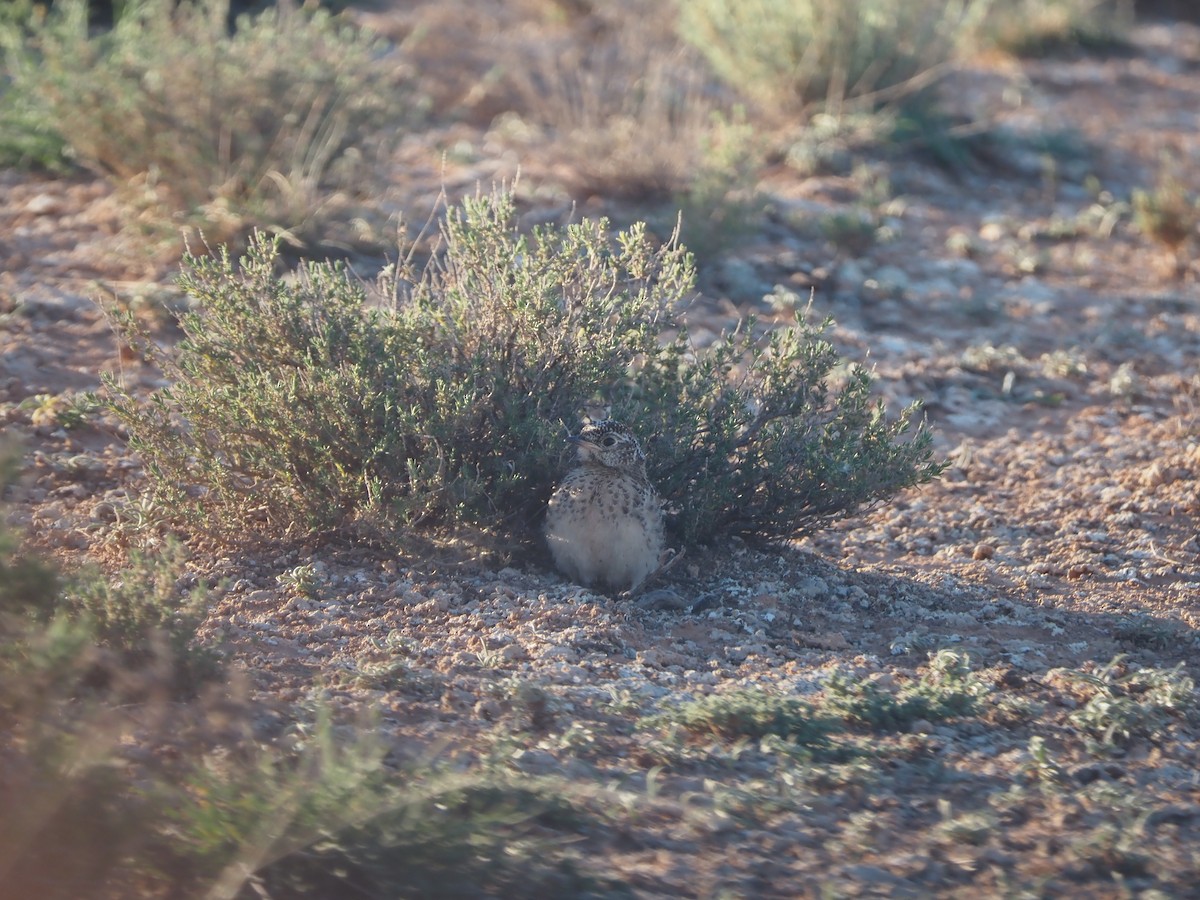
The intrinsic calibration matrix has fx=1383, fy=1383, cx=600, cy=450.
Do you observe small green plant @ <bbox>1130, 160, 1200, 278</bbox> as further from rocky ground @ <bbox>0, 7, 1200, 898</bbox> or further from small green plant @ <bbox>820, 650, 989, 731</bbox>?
small green plant @ <bbox>820, 650, 989, 731</bbox>

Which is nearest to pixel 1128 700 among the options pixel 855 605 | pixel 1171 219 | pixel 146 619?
pixel 855 605

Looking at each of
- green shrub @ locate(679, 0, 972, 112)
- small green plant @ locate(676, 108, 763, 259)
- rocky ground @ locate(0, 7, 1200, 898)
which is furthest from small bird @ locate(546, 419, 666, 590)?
green shrub @ locate(679, 0, 972, 112)

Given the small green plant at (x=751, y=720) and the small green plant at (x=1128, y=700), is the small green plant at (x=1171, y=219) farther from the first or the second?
the small green plant at (x=751, y=720)

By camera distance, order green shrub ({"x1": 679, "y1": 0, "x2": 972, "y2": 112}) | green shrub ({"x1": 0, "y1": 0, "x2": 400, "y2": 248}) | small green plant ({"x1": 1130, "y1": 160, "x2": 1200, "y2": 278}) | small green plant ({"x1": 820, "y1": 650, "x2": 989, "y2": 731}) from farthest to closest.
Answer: green shrub ({"x1": 679, "y1": 0, "x2": 972, "y2": 112}), small green plant ({"x1": 1130, "y1": 160, "x2": 1200, "y2": 278}), green shrub ({"x1": 0, "y1": 0, "x2": 400, "y2": 248}), small green plant ({"x1": 820, "y1": 650, "x2": 989, "y2": 731})

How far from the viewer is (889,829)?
3502 mm

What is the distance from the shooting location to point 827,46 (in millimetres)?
9797

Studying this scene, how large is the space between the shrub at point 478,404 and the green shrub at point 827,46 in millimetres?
5066

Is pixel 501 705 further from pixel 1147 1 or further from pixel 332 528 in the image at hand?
pixel 1147 1

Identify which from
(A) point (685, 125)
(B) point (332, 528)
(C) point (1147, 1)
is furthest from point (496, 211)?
(C) point (1147, 1)

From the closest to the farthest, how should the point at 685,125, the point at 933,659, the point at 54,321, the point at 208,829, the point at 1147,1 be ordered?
the point at 208,829 → the point at 933,659 → the point at 54,321 → the point at 685,125 → the point at 1147,1

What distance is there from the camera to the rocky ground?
11.4 ft

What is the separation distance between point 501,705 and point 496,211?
201cm

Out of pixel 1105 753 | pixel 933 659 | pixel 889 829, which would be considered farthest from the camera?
pixel 933 659

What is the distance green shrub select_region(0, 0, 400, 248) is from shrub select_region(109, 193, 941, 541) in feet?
7.24
